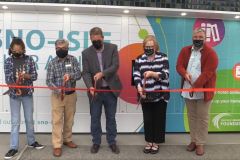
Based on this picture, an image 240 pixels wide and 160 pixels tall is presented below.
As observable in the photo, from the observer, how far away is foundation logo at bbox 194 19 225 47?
6312 mm

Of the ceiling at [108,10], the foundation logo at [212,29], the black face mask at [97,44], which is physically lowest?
the black face mask at [97,44]

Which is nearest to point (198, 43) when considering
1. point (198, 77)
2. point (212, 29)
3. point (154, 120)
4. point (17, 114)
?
point (198, 77)

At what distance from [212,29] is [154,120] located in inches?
80.1

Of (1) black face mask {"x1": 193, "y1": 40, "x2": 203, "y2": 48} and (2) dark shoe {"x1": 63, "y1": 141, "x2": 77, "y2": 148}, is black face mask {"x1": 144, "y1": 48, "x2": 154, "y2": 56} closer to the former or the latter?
(1) black face mask {"x1": 193, "y1": 40, "x2": 203, "y2": 48}

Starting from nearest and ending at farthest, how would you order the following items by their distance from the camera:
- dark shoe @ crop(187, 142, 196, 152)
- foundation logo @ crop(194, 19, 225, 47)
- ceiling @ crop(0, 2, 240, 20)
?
dark shoe @ crop(187, 142, 196, 152) < ceiling @ crop(0, 2, 240, 20) < foundation logo @ crop(194, 19, 225, 47)

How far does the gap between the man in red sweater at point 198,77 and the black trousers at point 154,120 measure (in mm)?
423

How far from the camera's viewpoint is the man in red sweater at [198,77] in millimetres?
5117

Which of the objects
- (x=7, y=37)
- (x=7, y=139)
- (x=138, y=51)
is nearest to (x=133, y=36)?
(x=138, y=51)

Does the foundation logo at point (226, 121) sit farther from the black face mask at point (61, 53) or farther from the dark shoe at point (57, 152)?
the black face mask at point (61, 53)

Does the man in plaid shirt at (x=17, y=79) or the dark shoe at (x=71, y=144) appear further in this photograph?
the dark shoe at (x=71, y=144)

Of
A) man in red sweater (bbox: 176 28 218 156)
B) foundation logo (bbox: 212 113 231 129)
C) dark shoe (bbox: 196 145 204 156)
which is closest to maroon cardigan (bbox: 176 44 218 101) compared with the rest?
man in red sweater (bbox: 176 28 218 156)

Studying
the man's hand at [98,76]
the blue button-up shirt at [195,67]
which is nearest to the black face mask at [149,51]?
the blue button-up shirt at [195,67]

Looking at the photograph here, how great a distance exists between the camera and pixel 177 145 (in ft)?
18.7

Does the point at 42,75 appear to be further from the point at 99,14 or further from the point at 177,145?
the point at 177,145
